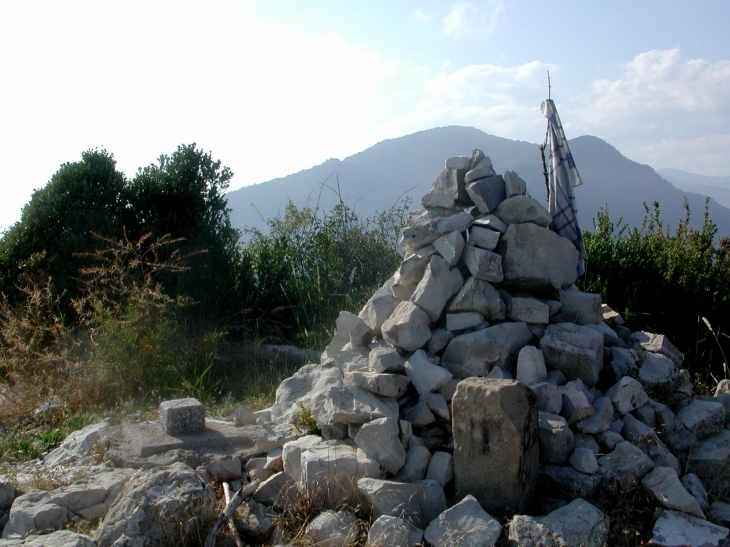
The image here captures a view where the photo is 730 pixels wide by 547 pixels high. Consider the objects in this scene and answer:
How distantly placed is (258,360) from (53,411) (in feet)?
7.72

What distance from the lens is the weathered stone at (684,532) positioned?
11.6 feet

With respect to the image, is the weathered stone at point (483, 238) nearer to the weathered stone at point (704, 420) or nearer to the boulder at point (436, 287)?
the boulder at point (436, 287)

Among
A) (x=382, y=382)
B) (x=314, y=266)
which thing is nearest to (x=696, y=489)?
(x=382, y=382)

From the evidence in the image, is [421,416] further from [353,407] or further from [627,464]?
[627,464]

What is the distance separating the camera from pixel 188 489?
362 cm

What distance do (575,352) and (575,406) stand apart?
0.52 meters

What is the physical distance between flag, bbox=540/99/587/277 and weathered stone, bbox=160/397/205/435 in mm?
3636

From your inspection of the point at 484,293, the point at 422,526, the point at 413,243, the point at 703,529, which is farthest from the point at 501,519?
the point at 413,243

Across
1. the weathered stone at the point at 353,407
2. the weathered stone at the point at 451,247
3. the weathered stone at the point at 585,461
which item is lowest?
the weathered stone at the point at 585,461

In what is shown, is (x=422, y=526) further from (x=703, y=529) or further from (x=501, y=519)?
(x=703, y=529)

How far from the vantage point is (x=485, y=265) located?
194 inches

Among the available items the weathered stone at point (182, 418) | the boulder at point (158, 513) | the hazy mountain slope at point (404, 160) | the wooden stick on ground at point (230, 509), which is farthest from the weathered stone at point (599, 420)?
the hazy mountain slope at point (404, 160)

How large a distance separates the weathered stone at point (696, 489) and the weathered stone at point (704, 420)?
1.95 ft

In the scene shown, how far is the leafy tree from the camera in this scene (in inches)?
318
